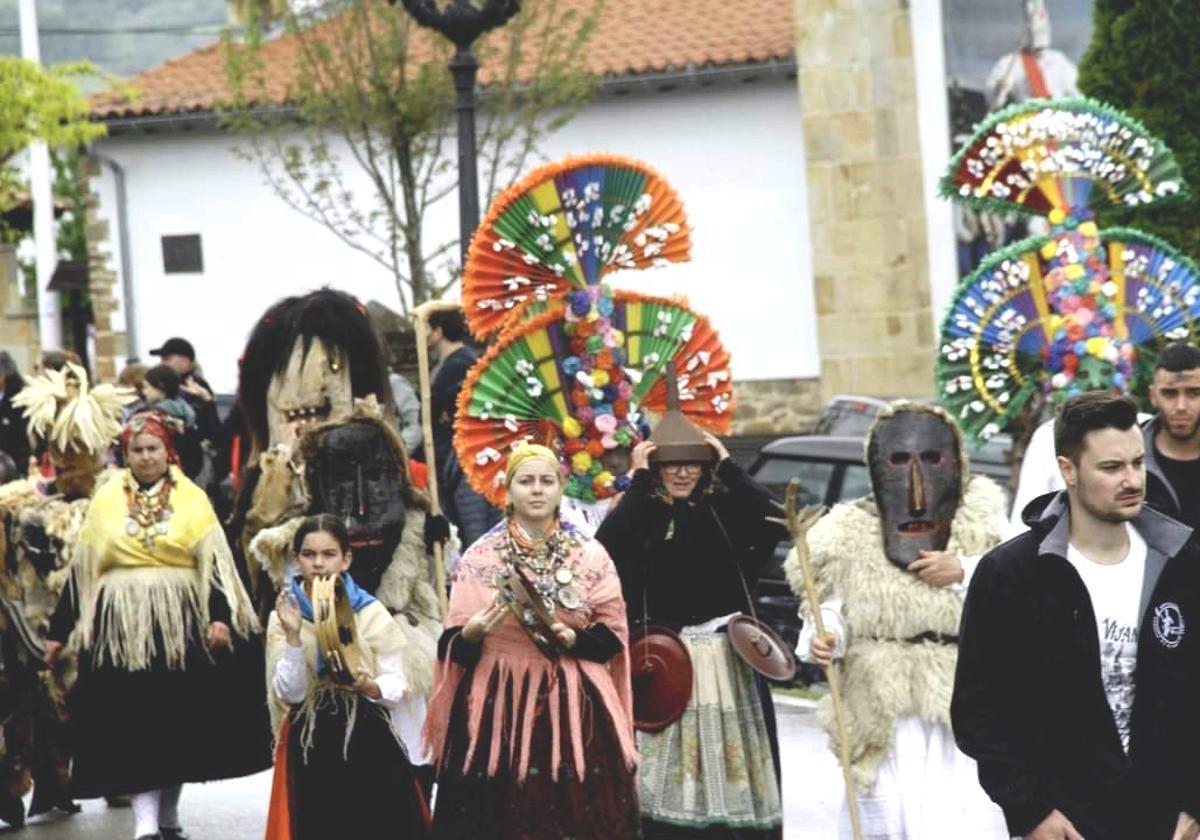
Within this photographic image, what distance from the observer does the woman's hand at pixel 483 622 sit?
8164 millimetres

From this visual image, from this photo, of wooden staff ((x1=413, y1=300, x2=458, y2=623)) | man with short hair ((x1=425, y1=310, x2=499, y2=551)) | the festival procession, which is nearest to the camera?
the festival procession

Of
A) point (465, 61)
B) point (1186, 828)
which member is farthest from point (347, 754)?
point (465, 61)

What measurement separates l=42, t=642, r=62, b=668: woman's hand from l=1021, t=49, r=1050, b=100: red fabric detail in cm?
1506

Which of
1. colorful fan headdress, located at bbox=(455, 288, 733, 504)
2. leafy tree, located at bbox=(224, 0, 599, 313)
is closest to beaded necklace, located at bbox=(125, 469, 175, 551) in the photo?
colorful fan headdress, located at bbox=(455, 288, 733, 504)

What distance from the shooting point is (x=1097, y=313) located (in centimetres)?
1043

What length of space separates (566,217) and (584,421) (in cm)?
81

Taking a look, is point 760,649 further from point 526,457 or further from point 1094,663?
point 1094,663

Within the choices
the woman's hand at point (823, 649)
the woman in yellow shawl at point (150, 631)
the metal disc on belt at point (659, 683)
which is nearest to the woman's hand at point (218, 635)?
the woman in yellow shawl at point (150, 631)

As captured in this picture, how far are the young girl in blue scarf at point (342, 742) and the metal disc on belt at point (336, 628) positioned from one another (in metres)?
0.08

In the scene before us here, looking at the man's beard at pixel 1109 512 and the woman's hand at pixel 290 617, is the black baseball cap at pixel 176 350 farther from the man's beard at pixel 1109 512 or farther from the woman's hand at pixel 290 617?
the man's beard at pixel 1109 512

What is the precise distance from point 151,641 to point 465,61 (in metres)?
4.31

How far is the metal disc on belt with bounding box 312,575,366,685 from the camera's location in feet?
27.8

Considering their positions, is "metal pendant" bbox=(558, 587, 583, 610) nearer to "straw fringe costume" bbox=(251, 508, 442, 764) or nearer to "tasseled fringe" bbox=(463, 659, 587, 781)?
"tasseled fringe" bbox=(463, 659, 587, 781)

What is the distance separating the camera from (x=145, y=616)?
33.3 ft
